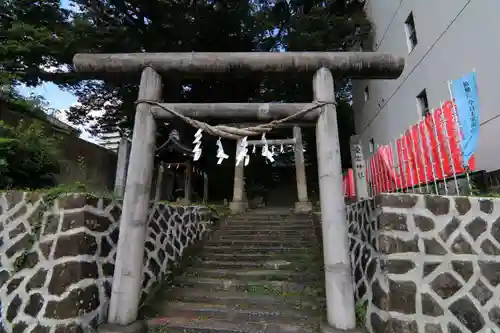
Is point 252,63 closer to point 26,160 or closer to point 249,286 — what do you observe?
point 249,286

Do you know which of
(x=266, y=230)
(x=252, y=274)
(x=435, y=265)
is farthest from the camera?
(x=266, y=230)

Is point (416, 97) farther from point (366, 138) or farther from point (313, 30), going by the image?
point (313, 30)

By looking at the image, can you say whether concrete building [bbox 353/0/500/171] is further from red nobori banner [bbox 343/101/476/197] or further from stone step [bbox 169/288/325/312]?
stone step [bbox 169/288/325/312]

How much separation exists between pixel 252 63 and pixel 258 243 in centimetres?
459

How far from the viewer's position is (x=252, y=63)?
389 cm

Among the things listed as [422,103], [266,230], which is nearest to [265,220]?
[266,230]

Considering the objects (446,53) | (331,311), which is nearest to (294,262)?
(331,311)

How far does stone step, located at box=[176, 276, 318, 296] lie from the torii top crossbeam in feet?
11.8

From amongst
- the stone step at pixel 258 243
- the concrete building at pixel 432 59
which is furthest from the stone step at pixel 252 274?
the concrete building at pixel 432 59

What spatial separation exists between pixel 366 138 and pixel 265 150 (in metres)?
11.1

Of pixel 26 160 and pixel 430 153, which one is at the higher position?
pixel 26 160

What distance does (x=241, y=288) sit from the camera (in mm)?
4734

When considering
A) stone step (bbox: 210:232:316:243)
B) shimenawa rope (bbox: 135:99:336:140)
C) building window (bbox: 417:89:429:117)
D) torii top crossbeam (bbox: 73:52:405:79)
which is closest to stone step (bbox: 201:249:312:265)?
stone step (bbox: 210:232:316:243)

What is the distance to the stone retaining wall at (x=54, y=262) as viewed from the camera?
3311 mm
